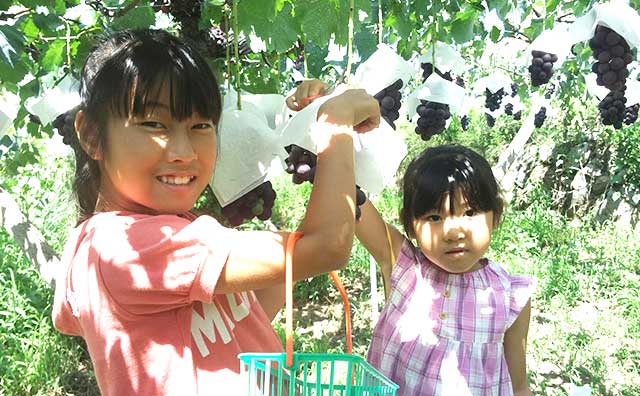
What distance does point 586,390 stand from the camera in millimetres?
1573

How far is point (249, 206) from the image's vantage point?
116 centimetres

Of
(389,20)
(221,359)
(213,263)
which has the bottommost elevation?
(221,359)

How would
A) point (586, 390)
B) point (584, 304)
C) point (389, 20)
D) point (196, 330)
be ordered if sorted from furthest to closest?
point (584, 304)
point (389, 20)
point (586, 390)
point (196, 330)

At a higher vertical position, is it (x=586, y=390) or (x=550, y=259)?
(x=550, y=259)

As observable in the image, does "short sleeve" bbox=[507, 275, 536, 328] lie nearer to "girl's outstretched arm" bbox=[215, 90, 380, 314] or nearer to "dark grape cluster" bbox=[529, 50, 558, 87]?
Answer: "girl's outstretched arm" bbox=[215, 90, 380, 314]

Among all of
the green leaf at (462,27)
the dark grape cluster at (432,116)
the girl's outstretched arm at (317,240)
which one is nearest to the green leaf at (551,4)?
the green leaf at (462,27)

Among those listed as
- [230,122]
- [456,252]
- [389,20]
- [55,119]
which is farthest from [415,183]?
[55,119]

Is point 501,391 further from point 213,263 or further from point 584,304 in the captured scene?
point 584,304

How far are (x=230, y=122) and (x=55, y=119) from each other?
0.81 meters

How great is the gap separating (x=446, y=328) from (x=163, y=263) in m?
0.93

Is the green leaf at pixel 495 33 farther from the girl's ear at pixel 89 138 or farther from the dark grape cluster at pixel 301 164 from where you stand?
the girl's ear at pixel 89 138

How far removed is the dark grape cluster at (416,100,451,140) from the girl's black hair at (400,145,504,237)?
183mm

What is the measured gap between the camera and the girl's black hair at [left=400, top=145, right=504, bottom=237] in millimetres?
1628

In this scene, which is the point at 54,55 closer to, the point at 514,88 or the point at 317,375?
the point at 317,375
